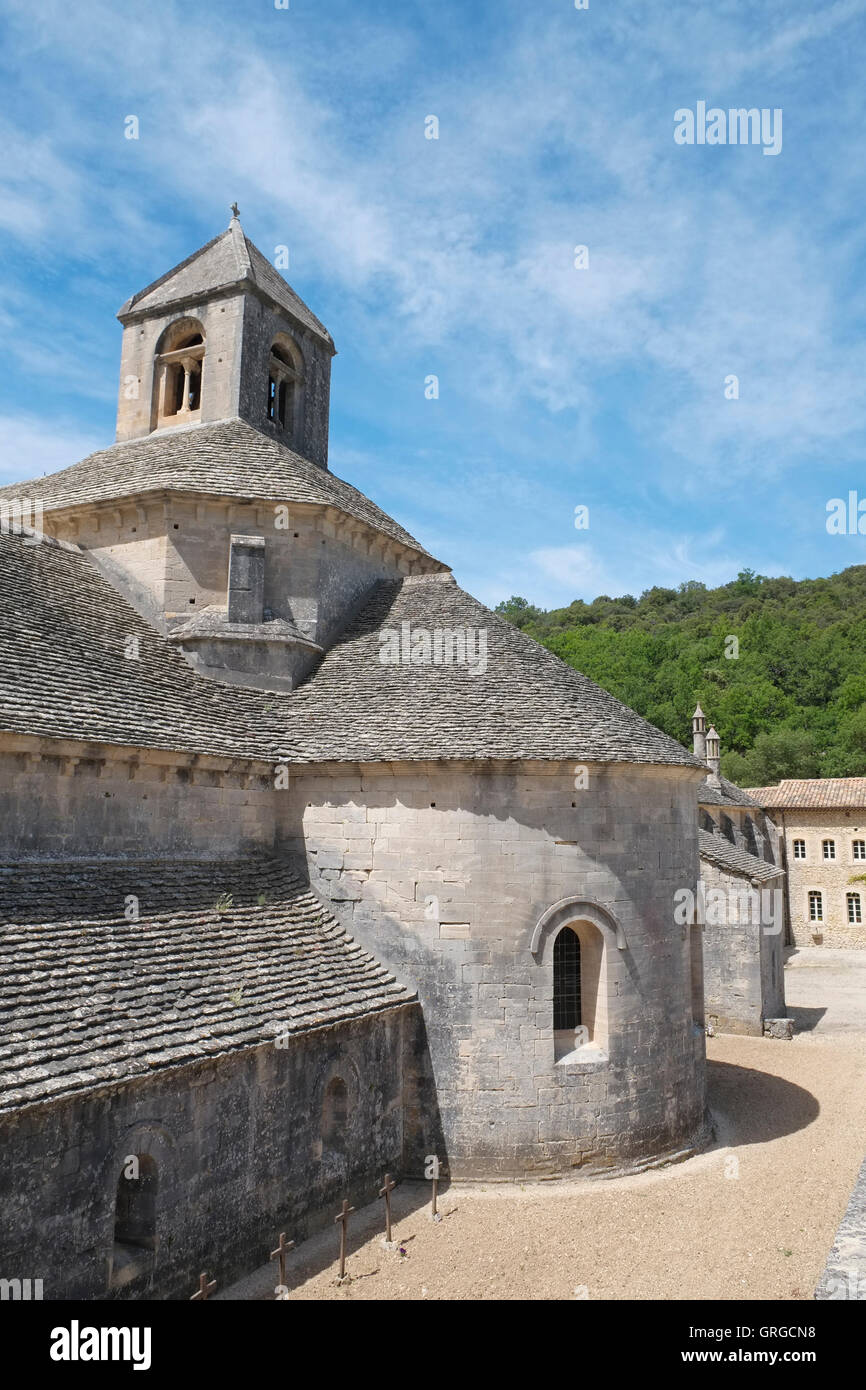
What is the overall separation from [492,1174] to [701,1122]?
12.7 feet

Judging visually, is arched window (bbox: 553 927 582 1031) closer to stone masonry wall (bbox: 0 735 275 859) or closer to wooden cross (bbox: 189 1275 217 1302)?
stone masonry wall (bbox: 0 735 275 859)

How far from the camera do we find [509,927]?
1181 cm

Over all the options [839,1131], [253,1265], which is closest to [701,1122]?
[839,1131]

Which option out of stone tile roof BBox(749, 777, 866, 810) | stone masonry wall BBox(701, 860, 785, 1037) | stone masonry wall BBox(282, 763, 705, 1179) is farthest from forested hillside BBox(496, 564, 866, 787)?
stone masonry wall BBox(282, 763, 705, 1179)

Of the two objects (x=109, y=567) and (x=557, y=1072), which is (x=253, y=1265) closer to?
(x=557, y=1072)

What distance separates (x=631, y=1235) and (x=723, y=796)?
1084 inches

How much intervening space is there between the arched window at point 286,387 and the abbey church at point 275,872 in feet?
2.53

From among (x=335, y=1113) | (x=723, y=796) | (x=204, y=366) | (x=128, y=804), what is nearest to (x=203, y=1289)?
(x=335, y=1113)

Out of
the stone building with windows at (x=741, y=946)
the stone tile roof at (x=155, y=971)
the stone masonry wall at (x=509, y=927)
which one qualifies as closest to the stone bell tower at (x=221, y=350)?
the stone masonry wall at (x=509, y=927)

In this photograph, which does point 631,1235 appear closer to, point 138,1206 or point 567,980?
point 567,980

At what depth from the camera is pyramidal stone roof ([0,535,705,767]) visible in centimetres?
1076

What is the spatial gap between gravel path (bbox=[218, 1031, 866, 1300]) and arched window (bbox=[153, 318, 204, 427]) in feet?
47.4

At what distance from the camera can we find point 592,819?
12.2 m

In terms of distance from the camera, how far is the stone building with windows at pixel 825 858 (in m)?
38.5
